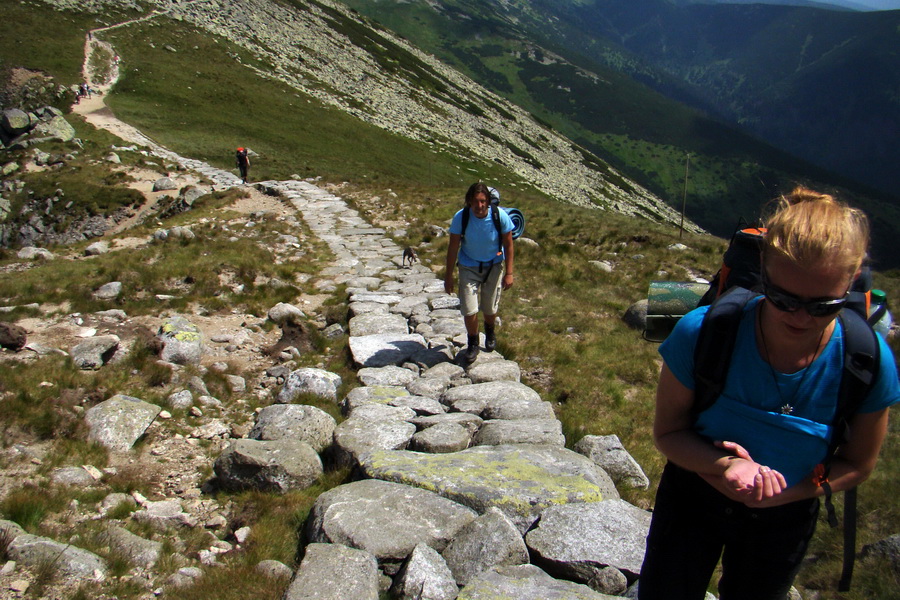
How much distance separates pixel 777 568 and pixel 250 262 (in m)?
11.5

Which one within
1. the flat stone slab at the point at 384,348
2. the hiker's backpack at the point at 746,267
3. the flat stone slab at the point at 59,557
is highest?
the hiker's backpack at the point at 746,267

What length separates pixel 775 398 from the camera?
2346mm

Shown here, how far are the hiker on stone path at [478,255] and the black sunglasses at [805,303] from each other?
5.01 metres

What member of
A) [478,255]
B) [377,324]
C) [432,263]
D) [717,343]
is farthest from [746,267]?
[432,263]

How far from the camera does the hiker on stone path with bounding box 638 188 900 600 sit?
2111 mm

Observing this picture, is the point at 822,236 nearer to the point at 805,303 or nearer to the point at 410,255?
the point at 805,303

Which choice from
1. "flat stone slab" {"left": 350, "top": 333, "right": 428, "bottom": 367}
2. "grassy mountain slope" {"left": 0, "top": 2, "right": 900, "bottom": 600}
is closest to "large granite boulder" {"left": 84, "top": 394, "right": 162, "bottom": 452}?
"grassy mountain slope" {"left": 0, "top": 2, "right": 900, "bottom": 600}

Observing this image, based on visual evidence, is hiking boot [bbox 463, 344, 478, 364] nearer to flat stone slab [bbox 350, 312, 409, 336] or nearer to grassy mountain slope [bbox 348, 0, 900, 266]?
flat stone slab [bbox 350, 312, 409, 336]

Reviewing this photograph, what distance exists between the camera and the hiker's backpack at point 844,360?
2197 millimetres

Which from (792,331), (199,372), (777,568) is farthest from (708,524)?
(199,372)

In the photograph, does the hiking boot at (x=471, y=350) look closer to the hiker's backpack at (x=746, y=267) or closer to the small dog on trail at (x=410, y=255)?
the hiker's backpack at (x=746, y=267)

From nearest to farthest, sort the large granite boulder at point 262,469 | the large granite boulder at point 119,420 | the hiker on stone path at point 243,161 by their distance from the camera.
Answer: the large granite boulder at point 262,469
the large granite boulder at point 119,420
the hiker on stone path at point 243,161

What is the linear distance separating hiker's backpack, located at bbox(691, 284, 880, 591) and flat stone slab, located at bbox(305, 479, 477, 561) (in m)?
2.16

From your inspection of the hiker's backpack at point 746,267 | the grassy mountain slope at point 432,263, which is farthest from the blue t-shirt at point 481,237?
the hiker's backpack at point 746,267
